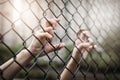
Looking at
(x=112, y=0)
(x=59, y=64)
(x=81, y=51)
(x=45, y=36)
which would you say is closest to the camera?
(x=45, y=36)

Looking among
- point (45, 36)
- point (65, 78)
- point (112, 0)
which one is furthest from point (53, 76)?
point (45, 36)

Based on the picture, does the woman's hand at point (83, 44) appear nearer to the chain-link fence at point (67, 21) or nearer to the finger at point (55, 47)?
the chain-link fence at point (67, 21)

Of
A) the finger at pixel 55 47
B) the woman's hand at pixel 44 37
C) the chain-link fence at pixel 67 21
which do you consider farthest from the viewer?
the finger at pixel 55 47

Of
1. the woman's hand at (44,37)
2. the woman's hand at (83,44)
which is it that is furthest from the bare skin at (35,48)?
the woman's hand at (83,44)

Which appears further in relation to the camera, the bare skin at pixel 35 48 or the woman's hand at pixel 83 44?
the woman's hand at pixel 83 44

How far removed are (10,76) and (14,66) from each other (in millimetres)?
69

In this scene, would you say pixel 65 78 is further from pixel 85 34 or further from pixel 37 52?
pixel 37 52

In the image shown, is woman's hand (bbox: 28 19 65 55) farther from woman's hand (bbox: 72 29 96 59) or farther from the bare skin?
woman's hand (bbox: 72 29 96 59)

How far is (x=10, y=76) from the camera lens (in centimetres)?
151

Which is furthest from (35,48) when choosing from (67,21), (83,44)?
(83,44)

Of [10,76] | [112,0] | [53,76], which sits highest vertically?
[10,76]

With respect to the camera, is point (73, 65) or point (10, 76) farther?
point (73, 65)

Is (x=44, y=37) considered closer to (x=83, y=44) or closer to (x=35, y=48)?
(x=35, y=48)

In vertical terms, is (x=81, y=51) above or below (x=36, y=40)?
below
